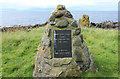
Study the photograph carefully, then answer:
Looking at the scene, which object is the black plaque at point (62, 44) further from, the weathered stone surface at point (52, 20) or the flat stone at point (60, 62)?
the weathered stone surface at point (52, 20)

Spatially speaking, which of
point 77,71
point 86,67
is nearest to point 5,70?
point 77,71

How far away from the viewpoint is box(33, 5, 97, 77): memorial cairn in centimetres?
523

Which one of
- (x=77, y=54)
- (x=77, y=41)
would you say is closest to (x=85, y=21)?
(x=77, y=41)

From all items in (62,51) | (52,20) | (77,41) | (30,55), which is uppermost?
(52,20)

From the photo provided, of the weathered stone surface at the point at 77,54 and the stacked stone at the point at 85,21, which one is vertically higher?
the stacked stone at the point at 85,21

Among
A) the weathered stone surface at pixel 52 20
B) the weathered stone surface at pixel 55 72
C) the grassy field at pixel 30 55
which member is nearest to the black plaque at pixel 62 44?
the weathered stone surface at pixel 52 20

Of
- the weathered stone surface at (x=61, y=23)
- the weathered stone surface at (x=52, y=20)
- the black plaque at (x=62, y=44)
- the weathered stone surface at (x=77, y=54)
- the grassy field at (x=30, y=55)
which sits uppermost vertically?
the weathered stone surface at (x=52, y=20)

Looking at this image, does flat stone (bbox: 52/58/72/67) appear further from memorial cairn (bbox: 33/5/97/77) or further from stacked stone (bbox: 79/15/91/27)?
stacked stone (bbox: 79/15/91/27)

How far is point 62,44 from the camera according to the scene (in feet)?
17.7

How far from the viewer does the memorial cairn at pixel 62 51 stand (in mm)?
5234

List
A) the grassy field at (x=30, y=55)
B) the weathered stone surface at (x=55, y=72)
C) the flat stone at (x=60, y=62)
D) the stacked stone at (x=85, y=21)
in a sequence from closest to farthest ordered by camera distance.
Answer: the weathered stone surface at (x=55, y=72)
the flat stone at (x=60, y=62)
the grassy field at (x=30, y=55)
the stacked stone at (x=85, y=21)

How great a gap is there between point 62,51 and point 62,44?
0.35 m

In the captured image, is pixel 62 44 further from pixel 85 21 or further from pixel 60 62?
pixel 85 21

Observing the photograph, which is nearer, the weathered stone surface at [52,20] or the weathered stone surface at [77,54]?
the weathered stone surface at [77,54]
